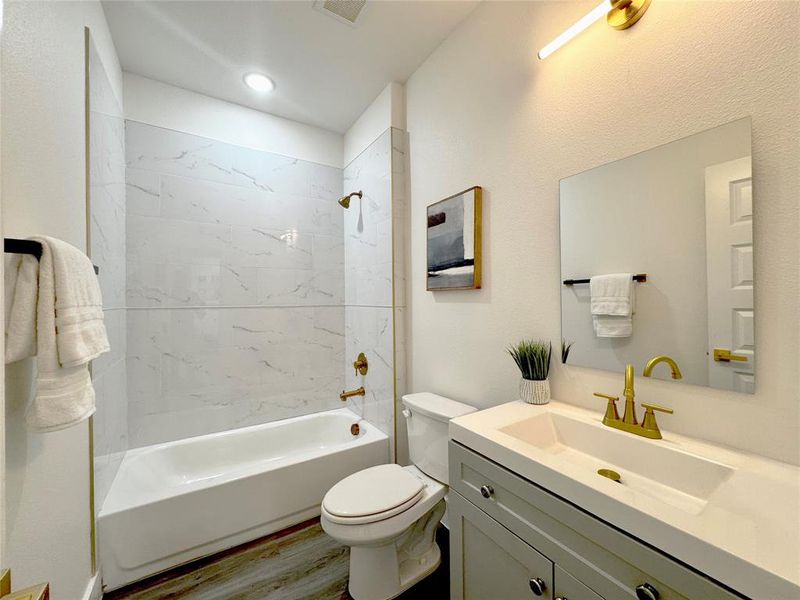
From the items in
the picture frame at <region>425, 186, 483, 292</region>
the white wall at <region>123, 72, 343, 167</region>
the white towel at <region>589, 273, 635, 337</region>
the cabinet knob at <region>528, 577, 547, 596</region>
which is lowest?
the cabinet knob at <region>528, 577, 547, 596</region>

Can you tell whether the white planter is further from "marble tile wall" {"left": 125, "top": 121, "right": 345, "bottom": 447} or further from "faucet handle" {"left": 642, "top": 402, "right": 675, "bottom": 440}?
"marble tile wall" {"left": 125, "top": 121, "right": 345, "bottom": 447}

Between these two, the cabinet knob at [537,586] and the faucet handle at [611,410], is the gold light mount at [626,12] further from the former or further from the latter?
the cabinet knob at [537,586]

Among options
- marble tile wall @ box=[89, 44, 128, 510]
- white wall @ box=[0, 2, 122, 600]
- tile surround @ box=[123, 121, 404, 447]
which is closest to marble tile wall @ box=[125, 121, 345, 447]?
tile surround @ box=[123, 121, 404, 447]

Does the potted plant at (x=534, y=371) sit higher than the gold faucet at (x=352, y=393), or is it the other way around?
the potted plant at (x=534, y=371)

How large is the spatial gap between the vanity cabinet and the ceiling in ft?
6.60

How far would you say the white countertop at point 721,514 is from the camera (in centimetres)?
50

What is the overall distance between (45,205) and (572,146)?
5.79 feet

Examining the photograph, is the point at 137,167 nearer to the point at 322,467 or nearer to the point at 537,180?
the point at 322,467

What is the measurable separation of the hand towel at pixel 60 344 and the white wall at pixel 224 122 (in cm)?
175

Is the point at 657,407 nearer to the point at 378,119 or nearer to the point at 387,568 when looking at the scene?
the point at 387,568

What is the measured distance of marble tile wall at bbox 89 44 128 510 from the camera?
141 centimetres

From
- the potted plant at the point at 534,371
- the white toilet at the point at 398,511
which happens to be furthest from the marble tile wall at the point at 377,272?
the potted plant at the point at 534,371

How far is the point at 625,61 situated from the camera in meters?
1.05

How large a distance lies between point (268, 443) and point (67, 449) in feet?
4.39
